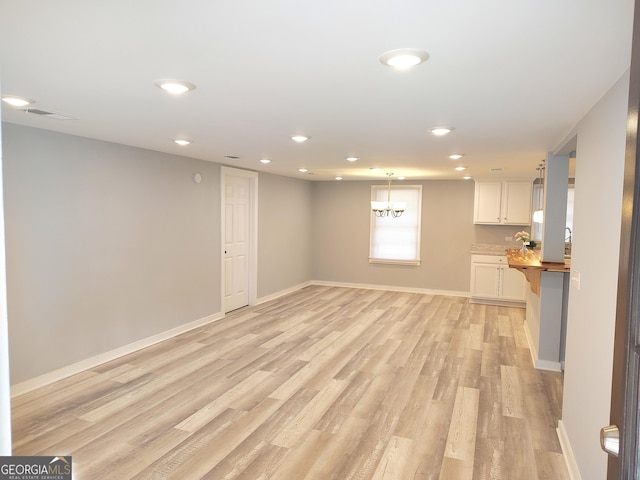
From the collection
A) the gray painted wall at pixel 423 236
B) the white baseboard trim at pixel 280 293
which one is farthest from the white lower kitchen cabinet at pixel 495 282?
the white baseboard trim at pixel 280 293

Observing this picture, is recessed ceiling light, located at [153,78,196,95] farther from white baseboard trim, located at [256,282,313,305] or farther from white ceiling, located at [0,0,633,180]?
white baseboard trim, located at [256,282,313,305]

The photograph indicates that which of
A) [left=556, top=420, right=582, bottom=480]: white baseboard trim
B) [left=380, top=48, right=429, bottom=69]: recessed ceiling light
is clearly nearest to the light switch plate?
[left=556, top=420, right=582, bottom=480]: white baseboard trim

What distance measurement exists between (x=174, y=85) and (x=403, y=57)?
1.21 m

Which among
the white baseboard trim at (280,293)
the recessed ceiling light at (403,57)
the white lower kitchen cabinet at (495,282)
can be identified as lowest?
the white baseboard trim at (280,293)

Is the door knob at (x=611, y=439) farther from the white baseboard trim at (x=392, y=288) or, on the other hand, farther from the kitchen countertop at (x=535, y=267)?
the white baseboard trim at (x=392, y=288)

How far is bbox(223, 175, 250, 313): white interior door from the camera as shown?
648 centimetres

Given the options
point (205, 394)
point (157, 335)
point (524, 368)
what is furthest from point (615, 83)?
point (157, 335)

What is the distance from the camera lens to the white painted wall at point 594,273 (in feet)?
6.41

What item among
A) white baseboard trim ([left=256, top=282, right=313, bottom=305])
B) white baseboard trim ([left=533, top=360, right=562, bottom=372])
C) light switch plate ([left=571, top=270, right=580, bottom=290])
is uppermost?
light switch plate ([left=571, top=270, right=580, bottom=290])

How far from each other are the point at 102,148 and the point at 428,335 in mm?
4453

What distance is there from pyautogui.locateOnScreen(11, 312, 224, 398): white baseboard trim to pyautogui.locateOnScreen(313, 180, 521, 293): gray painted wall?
3.91m

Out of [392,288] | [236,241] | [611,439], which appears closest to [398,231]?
[392,288]

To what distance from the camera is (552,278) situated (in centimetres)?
422

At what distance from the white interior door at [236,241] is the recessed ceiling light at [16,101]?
12.1ft
